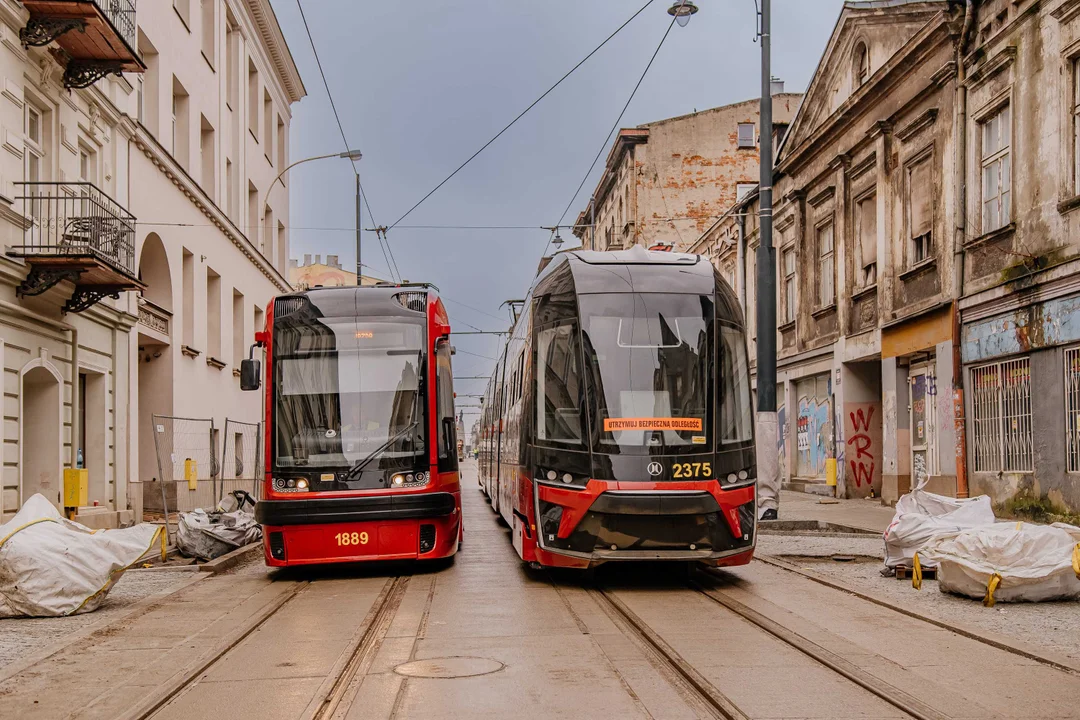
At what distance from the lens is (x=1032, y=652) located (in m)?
7.61

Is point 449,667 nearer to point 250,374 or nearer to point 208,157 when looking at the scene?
point 250,374

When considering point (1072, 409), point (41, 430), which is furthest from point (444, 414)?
point (1072, 409)

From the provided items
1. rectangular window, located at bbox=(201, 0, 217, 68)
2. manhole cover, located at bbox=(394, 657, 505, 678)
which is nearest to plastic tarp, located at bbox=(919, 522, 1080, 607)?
manhole cover, located at bbox=(394, 657, 505, 678)

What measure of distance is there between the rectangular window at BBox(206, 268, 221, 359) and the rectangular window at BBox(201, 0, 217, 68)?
17.1 feet

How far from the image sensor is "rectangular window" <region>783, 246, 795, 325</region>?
96.5 feet

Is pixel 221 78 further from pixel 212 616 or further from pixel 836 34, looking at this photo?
pixel 212 616

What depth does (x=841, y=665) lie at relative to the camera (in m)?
7.15

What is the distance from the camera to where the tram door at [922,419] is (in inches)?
833

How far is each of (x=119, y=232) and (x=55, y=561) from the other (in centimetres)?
860

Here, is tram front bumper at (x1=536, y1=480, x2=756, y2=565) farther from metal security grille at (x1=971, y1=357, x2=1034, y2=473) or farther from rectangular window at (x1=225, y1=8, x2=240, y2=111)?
rectangular window at (x1=225, y1=8, x2=240, y2=111)

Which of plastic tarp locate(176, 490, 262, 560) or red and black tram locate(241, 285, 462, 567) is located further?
plastic tarp locate(176, 490, 262, 560)

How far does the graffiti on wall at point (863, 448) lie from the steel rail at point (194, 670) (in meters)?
16.8

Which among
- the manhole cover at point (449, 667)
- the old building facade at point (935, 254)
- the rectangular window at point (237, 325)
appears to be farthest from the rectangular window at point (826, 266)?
the manhole cover at point (449, 667)

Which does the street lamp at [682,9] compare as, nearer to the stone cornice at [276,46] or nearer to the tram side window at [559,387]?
the tram side window at [559,387]
